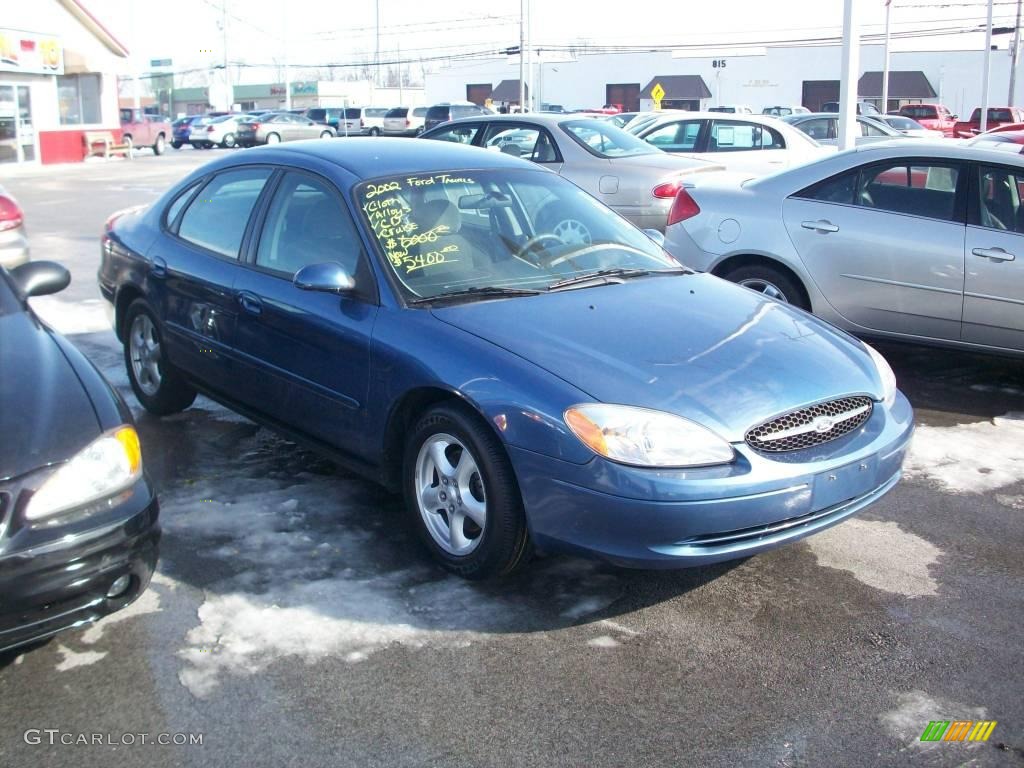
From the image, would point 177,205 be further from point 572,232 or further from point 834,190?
point 834,190

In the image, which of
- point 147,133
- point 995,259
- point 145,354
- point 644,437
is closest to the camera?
point 644,437

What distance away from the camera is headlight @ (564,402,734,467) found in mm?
3455

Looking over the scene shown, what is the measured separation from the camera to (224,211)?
5.31 meters

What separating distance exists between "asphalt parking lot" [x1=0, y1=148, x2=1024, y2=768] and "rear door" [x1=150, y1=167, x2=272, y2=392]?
0.66 m

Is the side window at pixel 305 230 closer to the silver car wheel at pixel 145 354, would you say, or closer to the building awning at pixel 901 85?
the silver car wheel at pixel 145 354

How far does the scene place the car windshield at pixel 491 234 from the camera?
4.38m

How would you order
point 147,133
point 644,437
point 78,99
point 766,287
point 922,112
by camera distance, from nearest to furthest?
point 644,437 → point 766,287 → point 78,99 → point 147,133 → point 922,112

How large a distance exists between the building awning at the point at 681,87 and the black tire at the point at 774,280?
57916 mm

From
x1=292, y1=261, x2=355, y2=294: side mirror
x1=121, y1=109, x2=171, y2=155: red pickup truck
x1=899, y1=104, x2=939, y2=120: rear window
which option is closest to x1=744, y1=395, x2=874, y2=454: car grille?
x1=292, y1=261, x2=355, y2=294: side mirror

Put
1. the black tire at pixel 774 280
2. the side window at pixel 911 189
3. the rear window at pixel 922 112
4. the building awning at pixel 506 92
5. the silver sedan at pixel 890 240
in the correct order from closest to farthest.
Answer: the silver sedan at pixel 890 240 < the side window at pixel 911 189 < the black tire at pixel 774 280 < the rear window at pixel 922 112 < the building awning at pixel 506 92

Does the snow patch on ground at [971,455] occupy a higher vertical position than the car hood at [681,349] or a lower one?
lower

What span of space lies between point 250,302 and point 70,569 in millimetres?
1993

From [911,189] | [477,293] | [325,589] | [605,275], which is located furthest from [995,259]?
[325,589]

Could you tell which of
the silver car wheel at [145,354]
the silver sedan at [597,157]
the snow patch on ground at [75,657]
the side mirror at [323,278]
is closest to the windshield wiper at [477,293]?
the side mirror at [323,278]
